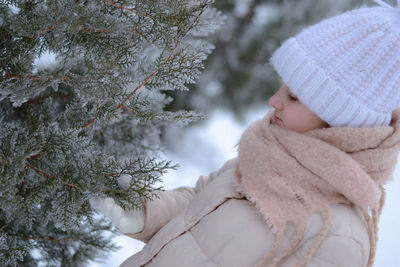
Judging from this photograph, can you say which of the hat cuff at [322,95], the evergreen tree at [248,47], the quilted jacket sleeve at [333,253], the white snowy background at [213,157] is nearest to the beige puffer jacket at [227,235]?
the quilted jacket sleeve at [333,253]

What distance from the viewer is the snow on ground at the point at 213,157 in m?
2.19

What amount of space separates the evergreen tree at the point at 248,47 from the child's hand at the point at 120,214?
Result: 38.1 inches

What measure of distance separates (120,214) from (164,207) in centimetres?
18

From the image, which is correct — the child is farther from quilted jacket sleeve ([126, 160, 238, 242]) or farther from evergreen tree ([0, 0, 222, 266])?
evergreen tree ([0, 0, 222, 266])

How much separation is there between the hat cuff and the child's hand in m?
0.51

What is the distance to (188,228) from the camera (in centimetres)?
102

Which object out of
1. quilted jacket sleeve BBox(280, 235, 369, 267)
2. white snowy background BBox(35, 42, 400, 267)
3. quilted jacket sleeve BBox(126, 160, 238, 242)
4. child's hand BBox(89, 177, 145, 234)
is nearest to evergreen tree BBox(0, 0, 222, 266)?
child's hand BBox(89, 177, 145, 234)

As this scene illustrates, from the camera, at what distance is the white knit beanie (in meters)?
0.91

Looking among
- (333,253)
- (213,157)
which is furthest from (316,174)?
(213,157)

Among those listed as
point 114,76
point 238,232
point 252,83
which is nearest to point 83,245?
point 238,232

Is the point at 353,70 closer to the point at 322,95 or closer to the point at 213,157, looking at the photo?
the point at 322,95

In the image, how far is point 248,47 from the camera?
6.00 ft

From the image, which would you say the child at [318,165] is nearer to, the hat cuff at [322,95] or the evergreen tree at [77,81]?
the hat cuff at [322,95]

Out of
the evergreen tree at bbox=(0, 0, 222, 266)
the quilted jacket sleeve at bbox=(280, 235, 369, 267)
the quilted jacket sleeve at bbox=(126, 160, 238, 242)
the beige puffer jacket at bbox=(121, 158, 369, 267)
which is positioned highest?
the evergreen tree at bbox=(0, 0, 222, 266)
